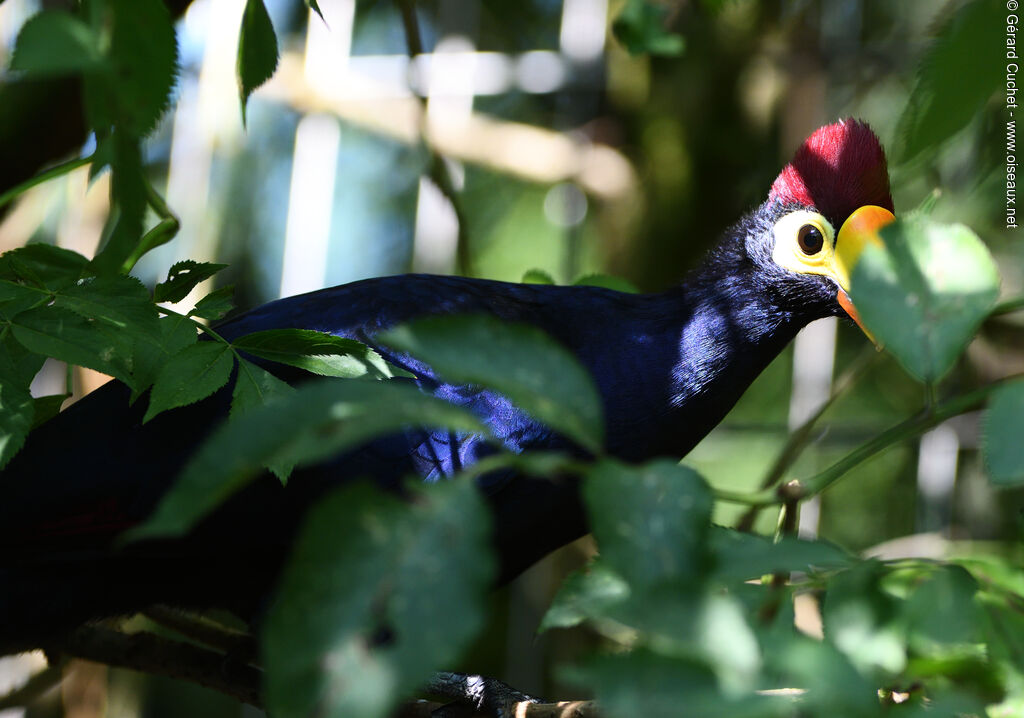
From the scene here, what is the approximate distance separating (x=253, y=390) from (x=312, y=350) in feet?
0.16

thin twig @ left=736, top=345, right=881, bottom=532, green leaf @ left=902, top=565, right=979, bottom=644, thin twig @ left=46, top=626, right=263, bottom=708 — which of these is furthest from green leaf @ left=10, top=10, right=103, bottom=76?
thin twig @ left=736, top=345, right=881, bottom=532

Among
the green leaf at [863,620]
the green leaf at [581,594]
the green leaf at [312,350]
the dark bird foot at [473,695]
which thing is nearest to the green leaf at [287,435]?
the green leaf at [581,594]

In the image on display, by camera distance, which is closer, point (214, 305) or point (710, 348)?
point (214, 305)

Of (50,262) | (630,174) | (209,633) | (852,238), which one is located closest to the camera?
(50,262)

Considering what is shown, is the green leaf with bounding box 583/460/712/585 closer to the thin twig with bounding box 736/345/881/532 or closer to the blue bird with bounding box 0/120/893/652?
the blue bird with bounding box 0/120/893/652

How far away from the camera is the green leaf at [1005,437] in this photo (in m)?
0.33

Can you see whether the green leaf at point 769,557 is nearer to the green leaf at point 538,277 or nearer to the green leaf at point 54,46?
the green leaf at point 54,46

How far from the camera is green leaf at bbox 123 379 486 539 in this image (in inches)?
11.4

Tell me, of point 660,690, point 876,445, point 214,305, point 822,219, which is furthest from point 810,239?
point 660,690

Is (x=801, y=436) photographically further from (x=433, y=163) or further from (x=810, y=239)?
(x=433, y=163)

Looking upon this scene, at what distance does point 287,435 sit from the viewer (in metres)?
0.30

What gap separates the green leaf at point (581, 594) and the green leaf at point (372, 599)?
0.11 meters

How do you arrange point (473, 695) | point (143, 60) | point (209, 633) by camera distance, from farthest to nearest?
point (209, 633) < point (473, 695) < point (143, 60)

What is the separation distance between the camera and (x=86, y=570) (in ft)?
3.39
